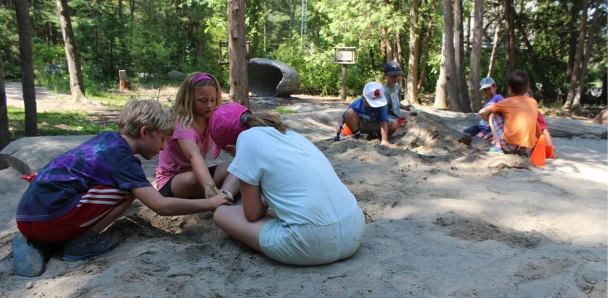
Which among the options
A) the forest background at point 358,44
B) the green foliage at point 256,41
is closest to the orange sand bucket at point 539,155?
the forest background at point 358,44

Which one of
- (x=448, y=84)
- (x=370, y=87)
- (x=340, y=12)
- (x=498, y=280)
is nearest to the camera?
(x=498, y=280)

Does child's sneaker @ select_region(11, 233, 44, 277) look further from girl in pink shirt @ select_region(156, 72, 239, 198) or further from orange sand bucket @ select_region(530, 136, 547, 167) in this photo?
orange sand bucket @ select_region(530, 136, 547, 167)

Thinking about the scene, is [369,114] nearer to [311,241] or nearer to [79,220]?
[311,241]

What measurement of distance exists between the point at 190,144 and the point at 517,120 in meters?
3.78

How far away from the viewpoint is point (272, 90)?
15.4m

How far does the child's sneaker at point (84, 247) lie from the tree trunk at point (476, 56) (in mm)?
9319

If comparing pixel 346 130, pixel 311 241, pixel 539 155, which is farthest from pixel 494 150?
pixel 311 241

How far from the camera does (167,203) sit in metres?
2.33

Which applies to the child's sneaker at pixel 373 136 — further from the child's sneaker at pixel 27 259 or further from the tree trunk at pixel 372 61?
the tree trunk at pixel 372 61

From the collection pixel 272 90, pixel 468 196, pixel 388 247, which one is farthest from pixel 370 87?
pixel 272 90

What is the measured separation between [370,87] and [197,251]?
373 centimetres

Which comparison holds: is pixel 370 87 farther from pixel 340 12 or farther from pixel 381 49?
pixel 381 49

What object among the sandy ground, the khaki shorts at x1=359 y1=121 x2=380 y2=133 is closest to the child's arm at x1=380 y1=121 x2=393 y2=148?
the khaki shorts at x1=359 y1=121 x2=380 y2=133

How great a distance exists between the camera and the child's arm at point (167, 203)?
2309mm
